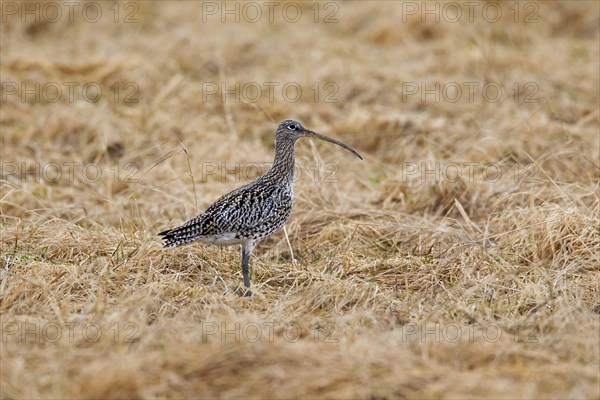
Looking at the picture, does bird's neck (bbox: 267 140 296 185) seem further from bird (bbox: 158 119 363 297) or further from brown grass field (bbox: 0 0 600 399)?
brown grass field (bbox: 0 0 600 399)

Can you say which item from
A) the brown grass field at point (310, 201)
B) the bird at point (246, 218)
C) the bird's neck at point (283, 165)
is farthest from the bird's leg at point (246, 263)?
the bird's neck at point (283, 165)

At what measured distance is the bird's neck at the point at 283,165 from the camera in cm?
798

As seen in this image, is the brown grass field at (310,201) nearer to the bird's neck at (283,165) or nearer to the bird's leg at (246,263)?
the bird's leg at (246,263)

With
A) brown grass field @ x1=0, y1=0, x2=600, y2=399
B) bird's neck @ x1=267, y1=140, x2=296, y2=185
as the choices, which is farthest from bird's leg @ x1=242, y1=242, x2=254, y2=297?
bird's neck @ x1=267, y1=140, x2=296, y2=185

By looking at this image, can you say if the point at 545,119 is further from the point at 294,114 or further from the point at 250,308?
the point at 250,308

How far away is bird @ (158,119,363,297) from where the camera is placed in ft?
24.3

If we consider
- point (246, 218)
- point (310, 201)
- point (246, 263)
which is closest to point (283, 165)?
point (246, 218)

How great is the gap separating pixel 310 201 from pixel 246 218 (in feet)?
5.85

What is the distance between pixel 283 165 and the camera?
26.3 ft

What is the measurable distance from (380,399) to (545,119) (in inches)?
288

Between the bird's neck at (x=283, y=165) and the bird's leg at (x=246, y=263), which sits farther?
the bird's neck at (x=283, y=165)

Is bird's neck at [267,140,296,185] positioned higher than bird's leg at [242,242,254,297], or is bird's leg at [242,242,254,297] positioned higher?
bird's neck at [267,140,296,185]

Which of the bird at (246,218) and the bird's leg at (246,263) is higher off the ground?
Answer: the bird at (246,218)

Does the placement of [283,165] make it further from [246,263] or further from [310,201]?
[310,201]
